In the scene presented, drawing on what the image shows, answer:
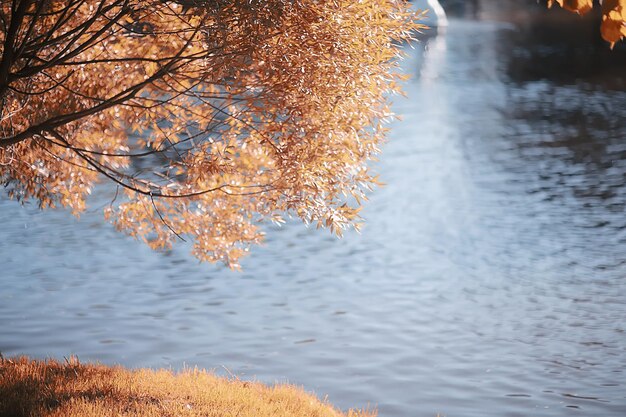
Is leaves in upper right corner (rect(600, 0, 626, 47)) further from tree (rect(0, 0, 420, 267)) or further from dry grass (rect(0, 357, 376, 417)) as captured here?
dry grass (rect(0, 357, 376, 417))

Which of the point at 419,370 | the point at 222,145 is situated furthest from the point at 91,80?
the point at 419,370

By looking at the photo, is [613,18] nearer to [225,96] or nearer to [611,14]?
[611,14]

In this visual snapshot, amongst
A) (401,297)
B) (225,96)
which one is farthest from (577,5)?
(401,297)

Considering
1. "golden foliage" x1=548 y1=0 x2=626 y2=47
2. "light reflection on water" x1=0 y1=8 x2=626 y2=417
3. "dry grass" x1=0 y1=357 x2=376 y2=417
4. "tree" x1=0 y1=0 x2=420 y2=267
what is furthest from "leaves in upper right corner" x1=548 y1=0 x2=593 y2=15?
"light reflection on water" x1=0 y1=8 x2=626 y2=417

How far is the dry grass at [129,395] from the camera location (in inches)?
170

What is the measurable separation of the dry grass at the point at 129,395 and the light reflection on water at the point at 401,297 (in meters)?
1.59

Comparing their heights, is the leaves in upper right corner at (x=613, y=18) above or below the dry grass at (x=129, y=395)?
above

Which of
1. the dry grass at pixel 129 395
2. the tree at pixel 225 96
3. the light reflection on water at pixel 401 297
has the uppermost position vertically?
the tree at pixel 225 96

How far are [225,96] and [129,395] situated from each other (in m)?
1.62

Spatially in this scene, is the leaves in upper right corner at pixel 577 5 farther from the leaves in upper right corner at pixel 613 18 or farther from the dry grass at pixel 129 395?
the dry grass at pixel 129 395

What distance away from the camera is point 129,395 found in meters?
4.60

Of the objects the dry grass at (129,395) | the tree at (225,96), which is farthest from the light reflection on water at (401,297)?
the tree at (225,96)

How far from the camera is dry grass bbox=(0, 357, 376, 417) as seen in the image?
431cm

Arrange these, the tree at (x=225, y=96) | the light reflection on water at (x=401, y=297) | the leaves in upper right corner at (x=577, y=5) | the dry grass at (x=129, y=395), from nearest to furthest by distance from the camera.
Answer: the leaves in upper right corner at (x=577, y=5) → the dry grass at (x=129, y=395) → the tree at (x=225, y=96) → the light reflection on water at (x=401, y=297)
